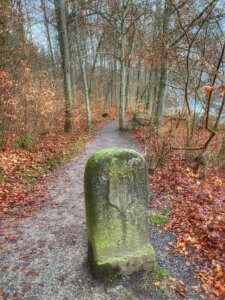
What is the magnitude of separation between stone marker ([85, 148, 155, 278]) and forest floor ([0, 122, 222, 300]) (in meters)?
0.24

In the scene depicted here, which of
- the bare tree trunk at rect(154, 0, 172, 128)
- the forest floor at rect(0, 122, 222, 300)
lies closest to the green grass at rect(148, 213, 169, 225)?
the forest floor at rect(0, 122, 222, 300)

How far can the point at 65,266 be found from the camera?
13.2 ft

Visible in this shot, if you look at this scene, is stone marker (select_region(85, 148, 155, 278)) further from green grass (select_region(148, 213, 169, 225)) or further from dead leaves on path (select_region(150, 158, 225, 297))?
green grass (select_region(148, 213, 169, 225))

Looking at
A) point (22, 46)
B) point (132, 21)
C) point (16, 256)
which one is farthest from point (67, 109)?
point (16, 256)

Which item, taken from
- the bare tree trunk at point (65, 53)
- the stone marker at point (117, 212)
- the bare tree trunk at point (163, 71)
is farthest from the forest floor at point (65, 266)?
the bare tree trunk at point (65, 53)

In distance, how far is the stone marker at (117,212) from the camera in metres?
3.36

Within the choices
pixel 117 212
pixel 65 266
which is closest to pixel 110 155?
pixel 117 212

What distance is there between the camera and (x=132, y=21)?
46.5 ft

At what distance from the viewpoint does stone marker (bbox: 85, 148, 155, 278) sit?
3359 mm

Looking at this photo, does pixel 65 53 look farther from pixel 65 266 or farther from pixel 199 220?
pixel 65 266

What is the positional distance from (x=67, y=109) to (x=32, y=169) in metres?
5.79

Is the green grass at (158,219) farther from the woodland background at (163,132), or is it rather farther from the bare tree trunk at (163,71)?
the bare tree trunk at (163,71)

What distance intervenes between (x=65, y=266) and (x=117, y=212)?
140 centimetres

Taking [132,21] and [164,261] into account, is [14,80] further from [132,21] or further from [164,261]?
[132,21]
